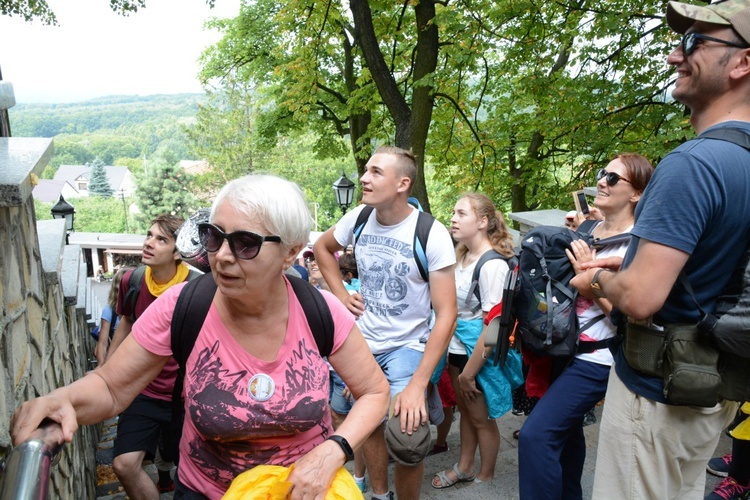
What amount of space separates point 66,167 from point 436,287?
103543mm

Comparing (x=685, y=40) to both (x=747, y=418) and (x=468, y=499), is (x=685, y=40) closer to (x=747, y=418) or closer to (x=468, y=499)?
(x=747, y=418)

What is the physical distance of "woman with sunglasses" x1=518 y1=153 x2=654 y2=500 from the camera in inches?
113

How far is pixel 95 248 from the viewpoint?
41344 mm

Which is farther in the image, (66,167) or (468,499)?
(66,167)

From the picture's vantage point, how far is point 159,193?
55.8m

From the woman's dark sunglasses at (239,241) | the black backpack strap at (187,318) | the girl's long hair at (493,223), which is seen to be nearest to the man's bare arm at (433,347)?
the girl's long hair at (493,223)

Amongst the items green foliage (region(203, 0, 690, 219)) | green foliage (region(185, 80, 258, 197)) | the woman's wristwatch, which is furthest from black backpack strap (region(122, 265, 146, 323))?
green foliage (region(185, 80, 258, 197))

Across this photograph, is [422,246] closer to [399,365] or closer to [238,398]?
[399,365]

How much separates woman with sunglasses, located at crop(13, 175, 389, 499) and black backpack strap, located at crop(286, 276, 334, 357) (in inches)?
0.9

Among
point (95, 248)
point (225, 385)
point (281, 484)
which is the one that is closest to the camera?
point (281, 484)

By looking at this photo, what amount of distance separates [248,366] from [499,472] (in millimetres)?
2797

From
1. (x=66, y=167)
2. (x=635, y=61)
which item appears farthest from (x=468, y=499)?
(x=66, y=167)

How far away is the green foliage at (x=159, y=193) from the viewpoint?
55.2 metres

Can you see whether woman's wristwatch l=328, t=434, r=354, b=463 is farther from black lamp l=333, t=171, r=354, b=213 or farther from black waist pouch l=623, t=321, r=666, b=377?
black lamp l=333, t=171, r=354, b=213
